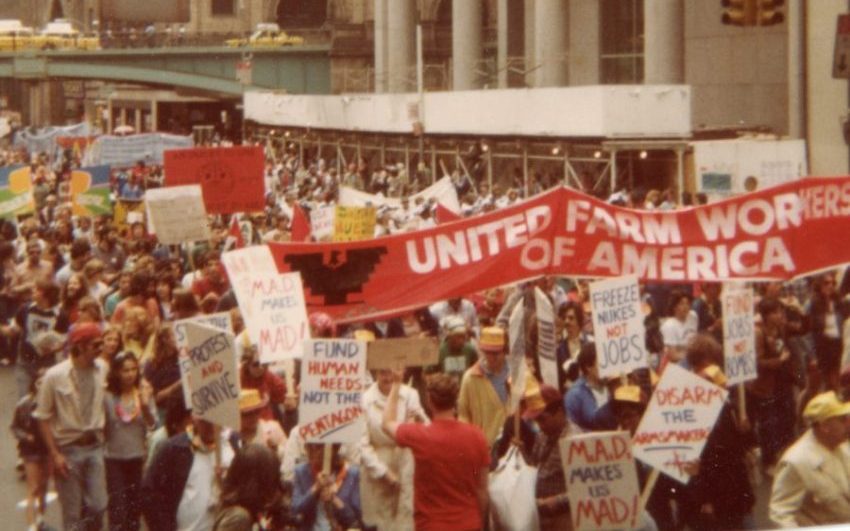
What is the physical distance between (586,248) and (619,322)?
489mm

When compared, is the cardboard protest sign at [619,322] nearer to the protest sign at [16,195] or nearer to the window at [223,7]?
the window at [223,7]

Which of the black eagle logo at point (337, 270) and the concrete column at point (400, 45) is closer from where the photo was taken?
the black eagle logo at point (337, 270)

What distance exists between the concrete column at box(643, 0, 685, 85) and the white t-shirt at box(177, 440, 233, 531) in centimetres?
2972

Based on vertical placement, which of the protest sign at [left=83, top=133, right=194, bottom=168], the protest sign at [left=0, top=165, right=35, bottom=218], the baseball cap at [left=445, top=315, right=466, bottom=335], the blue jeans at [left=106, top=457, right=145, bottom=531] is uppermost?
the protest sign at [left=83, top=133, right=194, bottom=168]

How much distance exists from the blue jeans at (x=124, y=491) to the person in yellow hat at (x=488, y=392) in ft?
6.62

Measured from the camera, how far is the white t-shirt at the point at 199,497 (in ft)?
31.6

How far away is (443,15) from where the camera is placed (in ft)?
204

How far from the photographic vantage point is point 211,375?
10.2 m

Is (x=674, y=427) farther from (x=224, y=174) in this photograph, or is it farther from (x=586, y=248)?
(x=224, y=174)

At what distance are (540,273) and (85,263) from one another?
Result: 23.8 feet

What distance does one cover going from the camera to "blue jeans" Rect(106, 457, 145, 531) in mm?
11646

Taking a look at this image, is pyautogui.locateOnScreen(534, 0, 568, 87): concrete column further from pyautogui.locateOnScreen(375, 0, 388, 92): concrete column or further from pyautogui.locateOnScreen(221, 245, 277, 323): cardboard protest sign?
pyautogui.locateOnScreen(221, 245, 277, 323): cardboard protest sign

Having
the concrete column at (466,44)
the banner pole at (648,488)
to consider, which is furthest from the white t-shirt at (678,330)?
the concrete column at (466,44)

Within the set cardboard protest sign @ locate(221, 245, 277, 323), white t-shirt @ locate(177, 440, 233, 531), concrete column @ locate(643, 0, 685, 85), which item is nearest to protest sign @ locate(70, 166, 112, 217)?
cardboard protest sign @ locate(221, 245, 277, 323)
